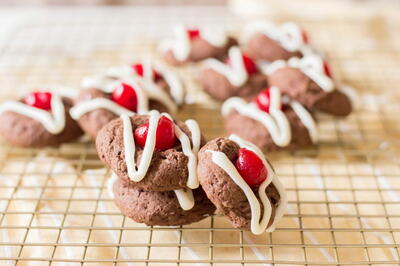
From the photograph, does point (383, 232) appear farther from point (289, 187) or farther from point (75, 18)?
point (75, 18)

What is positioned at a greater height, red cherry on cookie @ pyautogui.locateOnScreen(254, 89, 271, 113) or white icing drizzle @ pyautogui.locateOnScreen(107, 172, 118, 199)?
red cherry on cookie @ pyautogui.locateOnScreen(254, 89, 271, 113)

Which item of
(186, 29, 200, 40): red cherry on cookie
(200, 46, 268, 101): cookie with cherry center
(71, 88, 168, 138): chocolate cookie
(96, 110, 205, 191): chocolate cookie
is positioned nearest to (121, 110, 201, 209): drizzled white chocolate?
(96, 110, 205, 191): chocolate cookie

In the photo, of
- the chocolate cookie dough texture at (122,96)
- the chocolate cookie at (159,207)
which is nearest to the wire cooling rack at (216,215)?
the chocolate cookie at (159,207)

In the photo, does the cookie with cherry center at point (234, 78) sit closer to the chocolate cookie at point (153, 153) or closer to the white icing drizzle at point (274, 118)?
the white icing drizzle at point (274, 118)

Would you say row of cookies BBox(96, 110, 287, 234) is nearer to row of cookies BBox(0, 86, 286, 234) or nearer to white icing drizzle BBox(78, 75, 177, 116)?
row of cookies BBox(0, 86, 286, 234)

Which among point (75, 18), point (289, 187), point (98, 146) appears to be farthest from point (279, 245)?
point (75, 18)

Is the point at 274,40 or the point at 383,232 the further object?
the point at 274,40

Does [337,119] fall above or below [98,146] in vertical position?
below

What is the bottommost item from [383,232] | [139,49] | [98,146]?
[139,49]
